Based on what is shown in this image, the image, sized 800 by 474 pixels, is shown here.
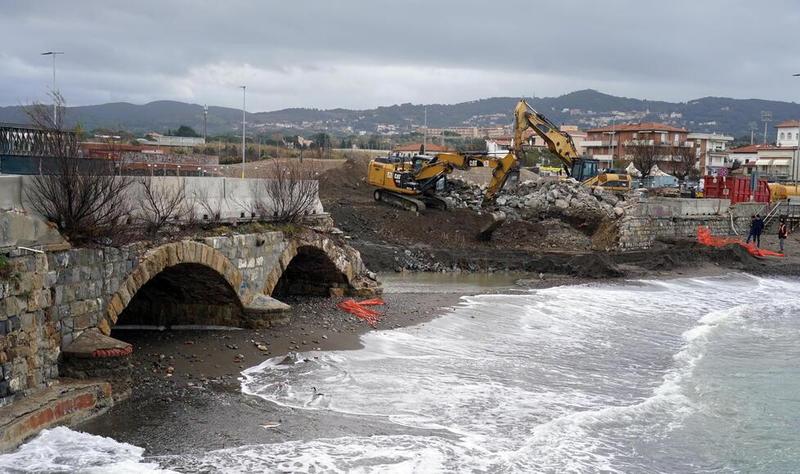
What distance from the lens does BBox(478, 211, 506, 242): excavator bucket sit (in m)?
34.5

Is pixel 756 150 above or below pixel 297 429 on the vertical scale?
above

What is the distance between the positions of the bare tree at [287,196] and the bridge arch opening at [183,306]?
2.53 m

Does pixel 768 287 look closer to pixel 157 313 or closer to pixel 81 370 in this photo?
pixel 157 313

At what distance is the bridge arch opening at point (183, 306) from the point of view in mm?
15867

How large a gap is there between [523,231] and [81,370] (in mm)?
26458

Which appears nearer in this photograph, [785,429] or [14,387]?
[14,387]

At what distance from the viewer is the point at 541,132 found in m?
38.4

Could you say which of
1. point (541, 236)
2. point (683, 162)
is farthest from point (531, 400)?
point (683, 162)

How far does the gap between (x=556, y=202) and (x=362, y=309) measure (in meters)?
21.3

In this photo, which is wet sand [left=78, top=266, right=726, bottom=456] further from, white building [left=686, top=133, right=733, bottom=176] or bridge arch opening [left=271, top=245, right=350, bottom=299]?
white building [left=686, top=133, right=733, bottom=176]

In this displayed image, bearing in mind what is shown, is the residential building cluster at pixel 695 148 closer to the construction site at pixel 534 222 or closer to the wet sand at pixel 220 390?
the construction site at pixel 534 222

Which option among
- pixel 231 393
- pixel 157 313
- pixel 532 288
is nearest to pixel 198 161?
pixel 157 313

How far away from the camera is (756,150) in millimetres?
97312

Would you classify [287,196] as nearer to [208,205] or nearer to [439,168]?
[208,205]
